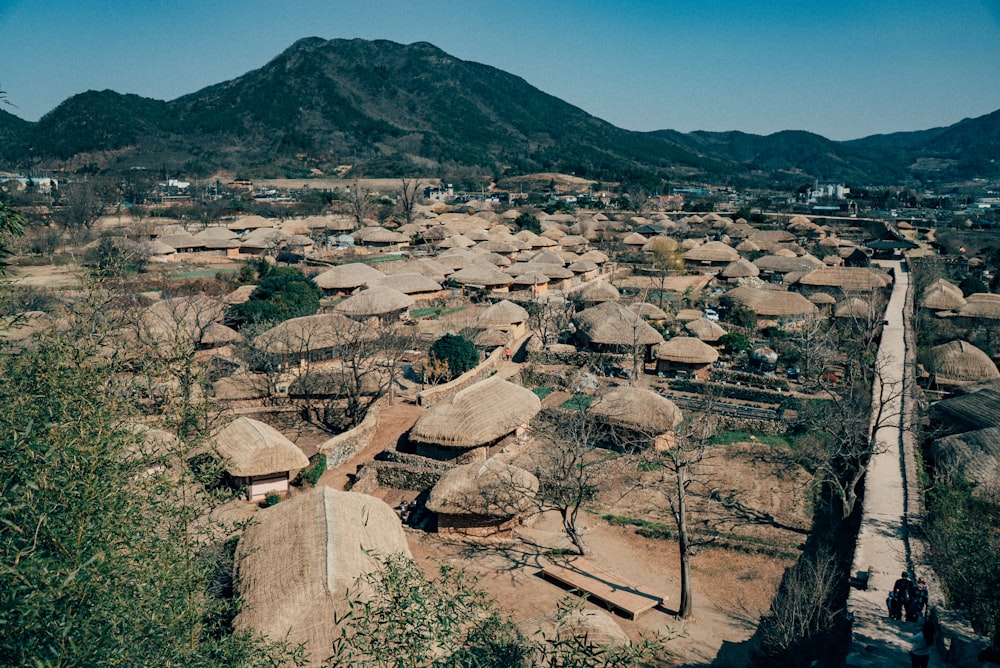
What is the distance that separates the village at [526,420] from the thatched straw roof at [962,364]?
11 centimetres

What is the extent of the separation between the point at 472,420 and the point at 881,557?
31.7 feet

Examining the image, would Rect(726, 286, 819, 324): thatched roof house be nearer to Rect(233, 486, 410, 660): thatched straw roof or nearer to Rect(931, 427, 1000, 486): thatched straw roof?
Rect(931, 427, 1000, 486): thatched straw roof

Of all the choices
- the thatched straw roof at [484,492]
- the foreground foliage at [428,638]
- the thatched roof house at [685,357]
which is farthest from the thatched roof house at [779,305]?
the foreground foliage at [428,638]

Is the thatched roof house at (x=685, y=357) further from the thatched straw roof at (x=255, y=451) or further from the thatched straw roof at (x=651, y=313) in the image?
the thatched straw roof at (x=255, y=451)

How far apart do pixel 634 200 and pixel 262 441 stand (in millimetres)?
75330

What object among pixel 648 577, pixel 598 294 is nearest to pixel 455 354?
pixel 648 577

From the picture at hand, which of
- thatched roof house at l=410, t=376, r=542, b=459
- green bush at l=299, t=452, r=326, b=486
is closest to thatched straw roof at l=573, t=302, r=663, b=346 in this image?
thatched roof house at l=410, t=376, r=542, b=459

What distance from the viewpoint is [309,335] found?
2359 cm

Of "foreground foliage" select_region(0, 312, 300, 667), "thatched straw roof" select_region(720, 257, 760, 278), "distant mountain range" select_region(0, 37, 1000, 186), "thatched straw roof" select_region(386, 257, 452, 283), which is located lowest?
"thatched straw roof" select_region(720, 257, 760, 278)

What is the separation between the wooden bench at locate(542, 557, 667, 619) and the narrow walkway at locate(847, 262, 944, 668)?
10.8ft

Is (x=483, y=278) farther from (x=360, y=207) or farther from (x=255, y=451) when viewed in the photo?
(x=360, y=207)

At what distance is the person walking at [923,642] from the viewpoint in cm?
936

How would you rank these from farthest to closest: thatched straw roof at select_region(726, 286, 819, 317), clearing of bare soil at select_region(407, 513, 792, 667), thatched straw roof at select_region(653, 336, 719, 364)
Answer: thatched straw roof at select_region(726, 286, 819, 317) < thatched straw roof at select_region(653, 336, 719, 364) < clearing of bare soil at select_region(407, 513, 792, 667)

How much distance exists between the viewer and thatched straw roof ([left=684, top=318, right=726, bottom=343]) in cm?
2731
